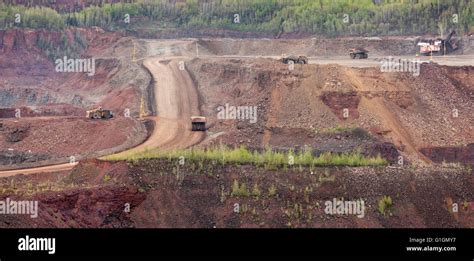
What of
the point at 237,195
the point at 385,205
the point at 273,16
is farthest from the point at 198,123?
the point at 273,16

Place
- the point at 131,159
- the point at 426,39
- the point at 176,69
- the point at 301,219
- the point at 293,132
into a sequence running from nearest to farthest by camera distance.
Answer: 1. the point at 301,219
2. the point at 131,159
3. the point at 293,132
4. the point at 176,69
5. the point at 426,39

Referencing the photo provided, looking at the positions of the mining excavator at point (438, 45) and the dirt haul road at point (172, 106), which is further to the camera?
the mining excavator at point (438, 45)

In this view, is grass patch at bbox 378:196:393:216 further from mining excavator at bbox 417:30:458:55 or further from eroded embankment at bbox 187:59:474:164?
mining excavator at bbox 417:30:458:55

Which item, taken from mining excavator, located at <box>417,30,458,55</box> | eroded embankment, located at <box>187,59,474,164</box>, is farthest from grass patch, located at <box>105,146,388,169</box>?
mining excavator, located at <box>417,30,458,55</box>

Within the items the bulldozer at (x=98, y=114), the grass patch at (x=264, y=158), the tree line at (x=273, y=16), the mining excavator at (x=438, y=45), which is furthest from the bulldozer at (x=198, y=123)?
the tree line at (x=273, y=16)

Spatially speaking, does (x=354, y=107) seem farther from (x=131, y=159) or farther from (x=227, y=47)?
(x=227, y=47)

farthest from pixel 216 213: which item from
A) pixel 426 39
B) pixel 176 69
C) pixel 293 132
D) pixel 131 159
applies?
pixel 426 39

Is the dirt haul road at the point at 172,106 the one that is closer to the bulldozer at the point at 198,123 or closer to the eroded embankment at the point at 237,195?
the bulldozer at the point at 198,123
